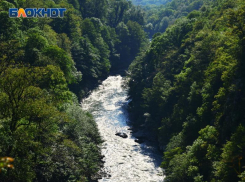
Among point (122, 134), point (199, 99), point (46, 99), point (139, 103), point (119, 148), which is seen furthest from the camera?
point (139, 103)

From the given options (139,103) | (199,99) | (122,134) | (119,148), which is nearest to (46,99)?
(119,148)

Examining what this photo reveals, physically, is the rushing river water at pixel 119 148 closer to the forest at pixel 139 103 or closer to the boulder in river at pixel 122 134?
the boulder in river at pixel 122 134

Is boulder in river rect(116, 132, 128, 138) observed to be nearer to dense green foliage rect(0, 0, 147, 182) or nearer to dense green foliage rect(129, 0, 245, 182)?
dense green foliage rect(129, 0, 245, 182)

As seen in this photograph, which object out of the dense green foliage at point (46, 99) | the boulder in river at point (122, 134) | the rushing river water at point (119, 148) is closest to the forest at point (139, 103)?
the dense green foliage at point (46, 99)

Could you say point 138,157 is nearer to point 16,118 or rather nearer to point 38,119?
point 38,119

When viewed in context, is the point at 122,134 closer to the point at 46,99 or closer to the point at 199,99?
the point at 199,99

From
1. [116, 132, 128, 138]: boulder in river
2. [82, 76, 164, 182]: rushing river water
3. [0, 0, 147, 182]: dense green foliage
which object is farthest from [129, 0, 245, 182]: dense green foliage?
[0, 0, 147, 182]: dense green foliage
